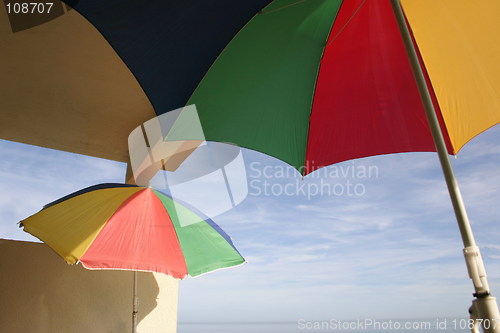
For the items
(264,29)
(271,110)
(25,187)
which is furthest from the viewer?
(25,187)

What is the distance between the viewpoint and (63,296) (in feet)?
11.4

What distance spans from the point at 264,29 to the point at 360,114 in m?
0.71

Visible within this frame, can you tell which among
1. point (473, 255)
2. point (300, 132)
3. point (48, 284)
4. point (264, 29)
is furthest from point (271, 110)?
point (48, 284)

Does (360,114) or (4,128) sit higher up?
(4,128)

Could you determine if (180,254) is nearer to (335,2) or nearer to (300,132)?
(300,132)

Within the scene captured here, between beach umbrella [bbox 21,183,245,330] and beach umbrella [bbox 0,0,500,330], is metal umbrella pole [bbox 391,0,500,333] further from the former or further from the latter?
beach umbrella [bbox 21,183,245,330]

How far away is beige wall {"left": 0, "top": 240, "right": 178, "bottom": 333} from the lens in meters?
3.24

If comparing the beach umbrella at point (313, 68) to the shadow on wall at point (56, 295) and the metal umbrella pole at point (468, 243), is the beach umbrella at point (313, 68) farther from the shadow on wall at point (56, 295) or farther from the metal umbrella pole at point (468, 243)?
the shadow on wall at point (56, 295)

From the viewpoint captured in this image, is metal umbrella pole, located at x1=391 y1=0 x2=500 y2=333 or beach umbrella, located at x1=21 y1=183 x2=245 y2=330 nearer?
metal umbrella pole, located at x1=391 y1=0 x2=500 y2=333

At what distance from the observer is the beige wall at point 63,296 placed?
324 cm

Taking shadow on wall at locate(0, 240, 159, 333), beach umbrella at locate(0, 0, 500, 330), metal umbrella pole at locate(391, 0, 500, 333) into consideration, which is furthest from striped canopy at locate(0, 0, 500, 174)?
shadow on wall at locate(0, 240, 159, 333)

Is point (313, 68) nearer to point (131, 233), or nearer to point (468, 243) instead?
point (468, 243)

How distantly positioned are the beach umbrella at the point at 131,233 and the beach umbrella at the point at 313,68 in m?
1.12

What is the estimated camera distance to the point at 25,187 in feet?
18.4
